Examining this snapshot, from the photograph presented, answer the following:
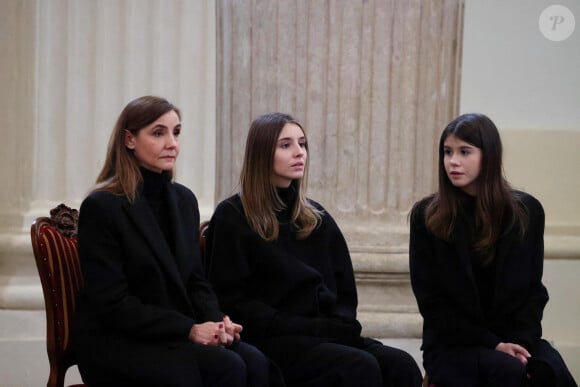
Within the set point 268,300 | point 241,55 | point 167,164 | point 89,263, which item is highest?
point 241,55

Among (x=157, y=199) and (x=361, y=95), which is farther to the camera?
(x=361, y=95)

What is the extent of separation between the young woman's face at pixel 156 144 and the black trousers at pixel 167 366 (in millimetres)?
656

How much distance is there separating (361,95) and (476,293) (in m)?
1.59

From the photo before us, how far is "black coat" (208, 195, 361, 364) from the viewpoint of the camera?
3.38 meters

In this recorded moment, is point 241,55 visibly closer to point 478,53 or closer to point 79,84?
point 79,84

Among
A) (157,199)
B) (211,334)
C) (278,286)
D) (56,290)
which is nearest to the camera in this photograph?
(211,334)

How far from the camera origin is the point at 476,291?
3.41m

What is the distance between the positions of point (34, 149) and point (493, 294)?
2479 mm

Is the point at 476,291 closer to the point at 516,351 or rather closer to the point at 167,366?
the point at 516,351

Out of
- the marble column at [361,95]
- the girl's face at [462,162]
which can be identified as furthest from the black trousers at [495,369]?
the marble column at [361,95]

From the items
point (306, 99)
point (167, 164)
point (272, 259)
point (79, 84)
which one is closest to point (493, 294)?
point (272, 259)

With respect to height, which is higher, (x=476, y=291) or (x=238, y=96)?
(x=238, y=96)

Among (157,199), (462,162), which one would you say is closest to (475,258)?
(462,162)

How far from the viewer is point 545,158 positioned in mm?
5059
